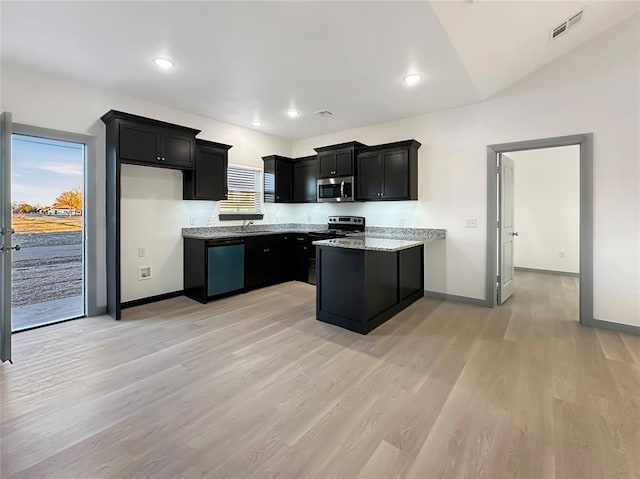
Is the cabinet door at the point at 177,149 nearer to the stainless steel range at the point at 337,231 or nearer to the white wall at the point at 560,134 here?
the stainless steel range at the point at 337,231

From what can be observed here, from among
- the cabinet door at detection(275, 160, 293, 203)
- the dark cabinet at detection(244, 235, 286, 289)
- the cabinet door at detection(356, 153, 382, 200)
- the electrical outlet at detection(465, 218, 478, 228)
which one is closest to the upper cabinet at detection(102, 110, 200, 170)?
the dark cabinet at detection(244, 235, 286, 289)

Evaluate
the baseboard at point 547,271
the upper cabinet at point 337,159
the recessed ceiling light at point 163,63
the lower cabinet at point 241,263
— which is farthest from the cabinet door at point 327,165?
the baseboard at point 547,271

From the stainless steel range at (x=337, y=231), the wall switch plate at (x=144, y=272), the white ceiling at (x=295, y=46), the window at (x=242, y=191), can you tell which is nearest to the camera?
the white ceiling at (x=295, y=46)

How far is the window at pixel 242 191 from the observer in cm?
538

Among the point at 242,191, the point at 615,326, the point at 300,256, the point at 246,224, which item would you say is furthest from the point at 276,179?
the point at 615,326

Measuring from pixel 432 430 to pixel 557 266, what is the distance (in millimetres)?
6205

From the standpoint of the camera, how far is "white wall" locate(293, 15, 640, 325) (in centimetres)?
334

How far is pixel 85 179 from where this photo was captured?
12.4 ft

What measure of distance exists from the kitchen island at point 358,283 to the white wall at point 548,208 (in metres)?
4.31

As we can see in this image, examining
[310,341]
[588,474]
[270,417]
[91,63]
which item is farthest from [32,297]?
[588,474]

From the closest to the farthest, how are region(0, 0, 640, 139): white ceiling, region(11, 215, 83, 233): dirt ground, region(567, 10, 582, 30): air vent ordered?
region(0, 0, 640, 139): white ceiling, region(567, 10, 582, 30): air vent, region(11, 215, 83, 233): dirt ground

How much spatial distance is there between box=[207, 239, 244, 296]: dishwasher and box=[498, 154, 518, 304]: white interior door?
12.6 ft

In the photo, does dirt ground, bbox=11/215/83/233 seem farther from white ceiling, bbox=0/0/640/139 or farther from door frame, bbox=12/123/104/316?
white ceiling, bbox=0/0/640/139

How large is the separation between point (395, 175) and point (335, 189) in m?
1.13
